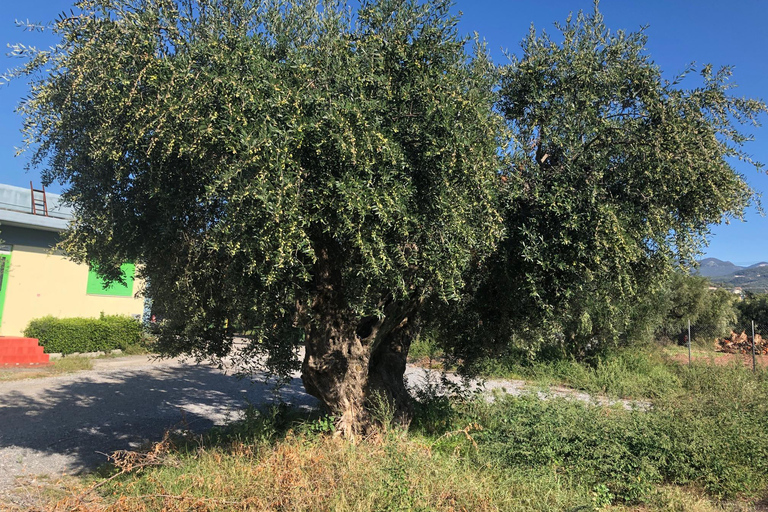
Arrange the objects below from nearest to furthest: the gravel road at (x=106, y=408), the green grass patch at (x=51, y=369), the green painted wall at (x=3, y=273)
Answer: the gravel road at (x=106, y=408) < the green grass patch at (x=51, y=369) < the green painted wall at (x=3, y=273)

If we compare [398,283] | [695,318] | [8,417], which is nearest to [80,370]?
[8,417]

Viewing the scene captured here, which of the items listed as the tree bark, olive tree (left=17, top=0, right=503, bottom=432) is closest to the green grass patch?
olive tree (left=17, top=0, right=503, bottom=432)

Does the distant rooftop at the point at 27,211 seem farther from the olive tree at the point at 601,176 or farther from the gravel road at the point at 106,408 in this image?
the olive tree at the point at 601,176

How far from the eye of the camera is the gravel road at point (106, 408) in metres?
7.54

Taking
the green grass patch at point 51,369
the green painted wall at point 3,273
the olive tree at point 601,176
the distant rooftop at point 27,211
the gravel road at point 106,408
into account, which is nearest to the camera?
the olive tree at point 601,176

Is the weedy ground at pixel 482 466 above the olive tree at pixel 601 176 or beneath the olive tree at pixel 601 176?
beneath

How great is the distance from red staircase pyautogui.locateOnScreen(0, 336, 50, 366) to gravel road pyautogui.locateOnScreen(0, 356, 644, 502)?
Answer: 4.64 ft

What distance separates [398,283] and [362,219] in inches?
29.2

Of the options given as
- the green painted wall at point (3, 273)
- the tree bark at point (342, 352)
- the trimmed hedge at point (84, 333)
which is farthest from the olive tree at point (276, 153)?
the green painted wall at point (3, 273)

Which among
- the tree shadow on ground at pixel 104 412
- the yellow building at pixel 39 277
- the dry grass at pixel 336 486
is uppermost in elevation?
the yellow building at pixel 39 277

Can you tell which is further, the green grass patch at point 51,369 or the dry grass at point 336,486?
the green grass patch at point 51,369

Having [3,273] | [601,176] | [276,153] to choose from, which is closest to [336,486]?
[276,153]

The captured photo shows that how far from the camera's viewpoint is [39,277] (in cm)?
1555

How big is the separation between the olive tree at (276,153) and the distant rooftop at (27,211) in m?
7.40
